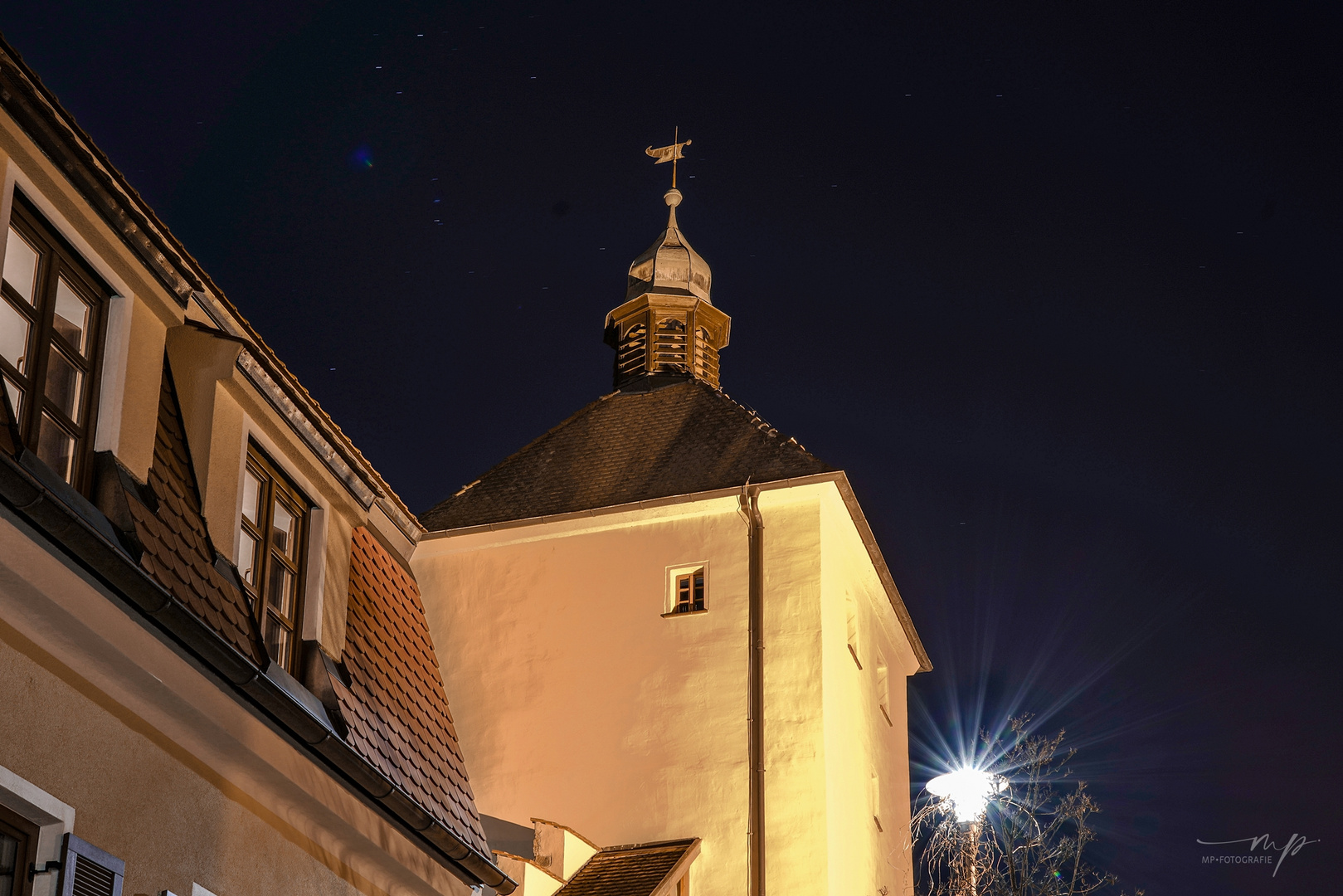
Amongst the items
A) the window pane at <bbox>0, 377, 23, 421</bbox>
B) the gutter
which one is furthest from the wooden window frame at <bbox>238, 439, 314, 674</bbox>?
the window pane at <bbox>0, 377, 23, 421</bbox>

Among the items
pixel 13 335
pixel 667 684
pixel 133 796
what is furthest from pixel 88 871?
pixel 667 684

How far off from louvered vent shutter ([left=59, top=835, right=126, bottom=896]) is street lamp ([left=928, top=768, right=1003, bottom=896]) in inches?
347

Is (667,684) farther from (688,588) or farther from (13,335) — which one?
(13,335)

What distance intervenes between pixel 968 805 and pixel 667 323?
15.9m

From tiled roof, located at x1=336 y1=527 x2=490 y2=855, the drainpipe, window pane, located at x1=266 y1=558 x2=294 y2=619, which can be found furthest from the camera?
the drainpipe

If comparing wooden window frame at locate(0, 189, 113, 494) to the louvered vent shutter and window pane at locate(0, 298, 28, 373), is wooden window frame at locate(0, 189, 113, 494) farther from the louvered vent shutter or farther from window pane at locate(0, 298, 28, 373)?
the louvered vent shutter

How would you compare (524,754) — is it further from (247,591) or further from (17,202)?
(17,202)

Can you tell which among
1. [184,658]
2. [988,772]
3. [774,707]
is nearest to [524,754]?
[774,707]

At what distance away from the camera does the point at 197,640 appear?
7.46 m

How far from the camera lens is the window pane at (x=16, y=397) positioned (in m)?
6.84

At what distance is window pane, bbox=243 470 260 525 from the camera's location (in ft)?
30.1

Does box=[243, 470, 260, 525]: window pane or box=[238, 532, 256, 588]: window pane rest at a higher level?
box=[243, 470, 260, 525]: window pane

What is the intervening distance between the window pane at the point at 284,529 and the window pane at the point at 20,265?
8.44ft

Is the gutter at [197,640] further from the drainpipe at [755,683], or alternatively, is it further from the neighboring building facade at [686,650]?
the neighboring building facade at [686,650]
